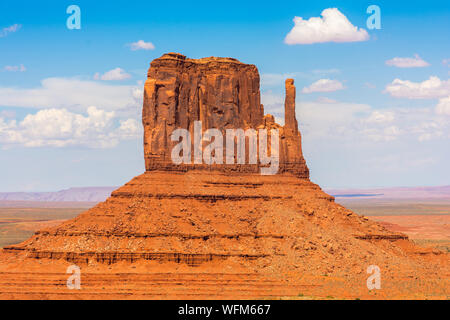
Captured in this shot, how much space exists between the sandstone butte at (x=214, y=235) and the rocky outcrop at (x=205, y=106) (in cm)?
13

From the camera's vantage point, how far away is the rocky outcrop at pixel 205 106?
386ft

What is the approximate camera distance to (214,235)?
107688mm

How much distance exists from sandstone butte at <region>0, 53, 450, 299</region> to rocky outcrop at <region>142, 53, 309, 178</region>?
0.13m

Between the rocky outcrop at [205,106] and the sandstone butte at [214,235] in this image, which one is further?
the rocky outcrop at [205,106]

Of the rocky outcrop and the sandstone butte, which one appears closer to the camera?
the sandstone butte

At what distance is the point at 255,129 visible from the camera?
123062 mm

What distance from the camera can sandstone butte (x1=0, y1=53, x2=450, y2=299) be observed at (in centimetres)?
10038

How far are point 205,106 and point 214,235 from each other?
19402 millimetres

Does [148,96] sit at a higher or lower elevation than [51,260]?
higher

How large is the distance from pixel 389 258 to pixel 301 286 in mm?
12879

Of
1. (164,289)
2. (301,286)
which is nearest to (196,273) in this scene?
(164,289)

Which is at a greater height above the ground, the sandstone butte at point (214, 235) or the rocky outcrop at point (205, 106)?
the rocky outcrop at point (205, 106)

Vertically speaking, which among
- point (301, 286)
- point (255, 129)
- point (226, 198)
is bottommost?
point (301, 286)
